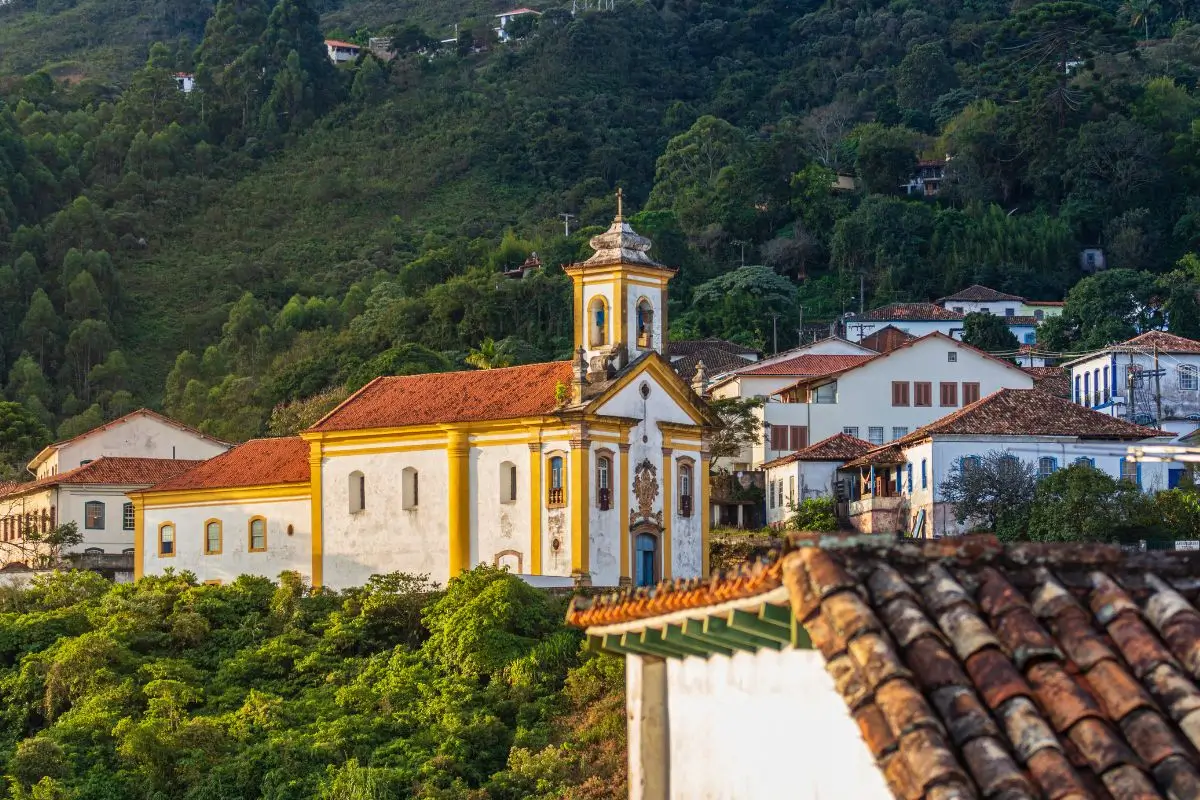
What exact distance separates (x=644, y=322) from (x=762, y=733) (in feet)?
146

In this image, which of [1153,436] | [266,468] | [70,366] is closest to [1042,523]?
[1153,436]

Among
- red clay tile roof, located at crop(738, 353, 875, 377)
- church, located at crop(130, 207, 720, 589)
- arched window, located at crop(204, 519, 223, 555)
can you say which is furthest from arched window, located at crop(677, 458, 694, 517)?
red clay tile roof, located at crop(738, 353, 875, 377)

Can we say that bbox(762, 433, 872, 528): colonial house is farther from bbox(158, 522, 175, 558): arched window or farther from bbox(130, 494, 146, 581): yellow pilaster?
bbox(130, 494, 146, 581): yellow pilaster

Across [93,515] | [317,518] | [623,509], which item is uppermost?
[93,515]

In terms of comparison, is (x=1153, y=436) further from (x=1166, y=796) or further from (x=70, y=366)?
(x=70, y=366)

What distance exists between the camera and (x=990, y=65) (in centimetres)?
14262

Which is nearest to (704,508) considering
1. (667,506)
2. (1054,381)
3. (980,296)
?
(667,506)

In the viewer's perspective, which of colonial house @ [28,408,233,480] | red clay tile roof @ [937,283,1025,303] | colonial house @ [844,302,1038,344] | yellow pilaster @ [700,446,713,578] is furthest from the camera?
red clay tile roof @ [937,283,1025,303]

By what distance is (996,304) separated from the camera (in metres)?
105

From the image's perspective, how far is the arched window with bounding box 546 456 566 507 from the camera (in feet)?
173

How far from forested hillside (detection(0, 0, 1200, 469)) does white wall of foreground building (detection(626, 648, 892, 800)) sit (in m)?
65.6

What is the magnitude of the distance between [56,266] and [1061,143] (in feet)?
206

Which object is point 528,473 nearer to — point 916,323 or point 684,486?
point 684,486

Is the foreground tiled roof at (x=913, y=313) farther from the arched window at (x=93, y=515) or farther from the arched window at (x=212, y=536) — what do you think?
the arched window at (x=212, y=536)
